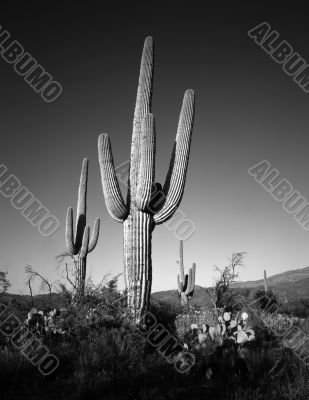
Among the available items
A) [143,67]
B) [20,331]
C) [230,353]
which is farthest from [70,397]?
[143,67]

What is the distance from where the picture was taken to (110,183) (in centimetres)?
745

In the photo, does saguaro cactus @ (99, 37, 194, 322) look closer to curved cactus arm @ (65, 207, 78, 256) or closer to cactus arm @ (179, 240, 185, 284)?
curved cactus arm @ (65, 207, 78, 256)

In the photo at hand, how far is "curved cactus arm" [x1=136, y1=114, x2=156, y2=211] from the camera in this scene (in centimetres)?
721

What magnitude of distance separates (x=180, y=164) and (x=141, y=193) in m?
1.43

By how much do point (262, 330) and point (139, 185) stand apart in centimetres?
537

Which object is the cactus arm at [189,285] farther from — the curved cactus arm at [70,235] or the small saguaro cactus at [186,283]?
the curved cactus arm at [70,235]

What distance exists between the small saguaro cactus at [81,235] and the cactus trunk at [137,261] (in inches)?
166

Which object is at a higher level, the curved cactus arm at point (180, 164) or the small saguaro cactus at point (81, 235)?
the curved cactus arm at point (180, 164)

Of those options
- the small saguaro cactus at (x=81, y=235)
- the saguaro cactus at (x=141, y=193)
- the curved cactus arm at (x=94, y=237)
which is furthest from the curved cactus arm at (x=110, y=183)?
the curved cactus arm at (x=94, y=237)

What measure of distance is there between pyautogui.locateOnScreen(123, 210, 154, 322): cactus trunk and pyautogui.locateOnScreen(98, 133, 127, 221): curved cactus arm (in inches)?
12.7

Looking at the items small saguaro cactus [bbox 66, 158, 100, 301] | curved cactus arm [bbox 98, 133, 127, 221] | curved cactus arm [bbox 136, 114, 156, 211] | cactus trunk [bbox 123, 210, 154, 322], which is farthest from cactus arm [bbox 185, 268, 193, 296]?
curved cactus arm [bbox 136, 114, 156, 211]

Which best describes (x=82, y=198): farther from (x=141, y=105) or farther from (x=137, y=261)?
(x=137, y=261)

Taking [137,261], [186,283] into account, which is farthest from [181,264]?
[137,261]

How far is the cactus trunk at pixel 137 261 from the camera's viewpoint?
6973 mm
